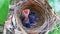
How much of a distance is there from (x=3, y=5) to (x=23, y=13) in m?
0.61

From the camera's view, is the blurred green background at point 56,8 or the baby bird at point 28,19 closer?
the blurred green background at point 56,8

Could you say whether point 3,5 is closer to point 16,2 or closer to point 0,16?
point 0,16

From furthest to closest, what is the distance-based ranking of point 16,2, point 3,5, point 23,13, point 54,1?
point 23,13 → point 16,2 → point 54,1 → point 3,5

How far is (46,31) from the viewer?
73 centimetres

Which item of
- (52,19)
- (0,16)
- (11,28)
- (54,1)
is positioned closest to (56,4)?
(54,1)

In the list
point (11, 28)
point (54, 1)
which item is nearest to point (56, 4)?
point (54, 1)

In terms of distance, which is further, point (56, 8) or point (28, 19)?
point (28, 19)

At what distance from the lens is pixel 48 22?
0.77 meters

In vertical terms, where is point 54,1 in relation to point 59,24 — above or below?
above

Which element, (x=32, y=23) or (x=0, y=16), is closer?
(x=0, y=16)

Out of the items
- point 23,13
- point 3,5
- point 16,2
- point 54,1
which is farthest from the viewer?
point 23,13

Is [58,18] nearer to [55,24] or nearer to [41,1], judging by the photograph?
[55,24]

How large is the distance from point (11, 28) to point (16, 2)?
0.16m

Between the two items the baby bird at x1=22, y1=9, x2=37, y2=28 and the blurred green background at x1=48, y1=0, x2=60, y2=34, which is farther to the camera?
the baby bird at x1=22, y1=9, x2=37, y2=28
